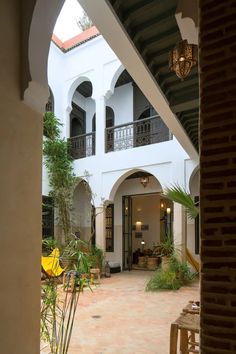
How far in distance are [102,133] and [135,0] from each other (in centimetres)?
857

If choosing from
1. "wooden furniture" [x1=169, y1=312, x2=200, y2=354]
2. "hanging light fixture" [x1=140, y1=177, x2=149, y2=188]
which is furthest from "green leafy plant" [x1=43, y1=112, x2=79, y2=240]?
"wooden furniture" [x1=169, y1=312, x2=200, y2=354]

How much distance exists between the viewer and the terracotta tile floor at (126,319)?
4539mm

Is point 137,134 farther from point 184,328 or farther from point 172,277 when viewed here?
point 184,328

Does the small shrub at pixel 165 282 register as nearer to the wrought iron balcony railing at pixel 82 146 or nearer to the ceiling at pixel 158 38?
the ceiling at pixel 158 38

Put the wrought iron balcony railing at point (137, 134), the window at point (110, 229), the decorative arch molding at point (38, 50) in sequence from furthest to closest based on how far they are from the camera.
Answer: the window at point (110, 229)
the wrought iron balcony railing at point (137, 134)
the decorative arch molding at point (38, 50)

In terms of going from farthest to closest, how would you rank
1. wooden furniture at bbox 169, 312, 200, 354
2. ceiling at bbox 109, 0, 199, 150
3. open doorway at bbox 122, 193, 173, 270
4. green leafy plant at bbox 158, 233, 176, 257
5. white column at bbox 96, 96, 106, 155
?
open doorway at bbox 122, 193, 173, 270, white column at bbox 96, 96, 106, 155, green leafy plant at bbox 158, 233, 176, 257, ceiling at bbox 109, 0, 199, 150, wooden furniture at bbox 169, 312, 200, 354

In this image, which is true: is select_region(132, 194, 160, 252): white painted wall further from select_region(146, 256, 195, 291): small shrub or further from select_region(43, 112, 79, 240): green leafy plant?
select_region(146, 256, 195, 291): small shrub

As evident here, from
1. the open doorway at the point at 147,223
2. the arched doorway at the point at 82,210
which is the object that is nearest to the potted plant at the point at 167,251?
the arched doorway at the point at 82,210

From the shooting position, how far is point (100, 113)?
39.6 feet

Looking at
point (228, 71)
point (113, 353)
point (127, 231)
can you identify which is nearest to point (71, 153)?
point (127, 231)

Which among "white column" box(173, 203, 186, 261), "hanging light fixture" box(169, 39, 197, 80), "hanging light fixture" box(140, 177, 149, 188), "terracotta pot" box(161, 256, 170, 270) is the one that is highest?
"hanging light fixture" box(169, 39, 197, 80)

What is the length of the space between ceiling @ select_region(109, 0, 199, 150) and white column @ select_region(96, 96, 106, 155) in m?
6.14

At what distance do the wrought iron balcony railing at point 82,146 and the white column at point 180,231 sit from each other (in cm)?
405

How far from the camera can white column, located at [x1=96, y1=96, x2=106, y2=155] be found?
12016mm
